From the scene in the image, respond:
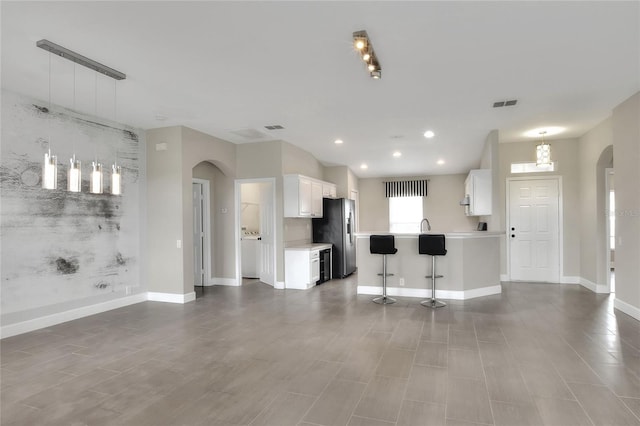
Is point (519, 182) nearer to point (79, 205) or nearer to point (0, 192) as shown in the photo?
point (79, 205)

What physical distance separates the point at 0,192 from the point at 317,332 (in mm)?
4056

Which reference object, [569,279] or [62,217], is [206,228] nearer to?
[62,217]

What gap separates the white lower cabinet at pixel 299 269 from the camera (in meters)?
6.67

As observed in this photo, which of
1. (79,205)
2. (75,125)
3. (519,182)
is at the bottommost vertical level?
(79,205)

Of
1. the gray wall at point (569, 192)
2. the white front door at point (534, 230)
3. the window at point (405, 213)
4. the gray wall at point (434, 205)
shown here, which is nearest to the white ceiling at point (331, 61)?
the gray wall at point (569, 192)

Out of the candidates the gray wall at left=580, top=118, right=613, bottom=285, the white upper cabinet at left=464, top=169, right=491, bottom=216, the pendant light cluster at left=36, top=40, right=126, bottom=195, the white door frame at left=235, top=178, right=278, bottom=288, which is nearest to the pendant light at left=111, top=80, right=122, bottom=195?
the pendant light cluster at left=36, top=40, right=126, bottom=195

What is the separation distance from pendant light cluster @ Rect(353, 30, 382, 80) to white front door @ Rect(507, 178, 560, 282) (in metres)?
5.34

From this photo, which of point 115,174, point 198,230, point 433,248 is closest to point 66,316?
point 115,174

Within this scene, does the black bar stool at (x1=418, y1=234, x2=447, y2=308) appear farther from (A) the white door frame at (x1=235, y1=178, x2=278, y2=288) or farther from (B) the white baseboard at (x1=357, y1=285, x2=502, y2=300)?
(A) the white door frame at (x1=235, y1=178, x2=278, y2=288)

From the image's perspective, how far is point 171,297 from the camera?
19.0 feet

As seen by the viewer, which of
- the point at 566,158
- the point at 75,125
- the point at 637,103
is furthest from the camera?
the point at 566,158

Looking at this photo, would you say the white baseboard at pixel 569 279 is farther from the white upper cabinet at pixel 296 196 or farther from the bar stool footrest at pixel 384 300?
the white upper cabinet at pixel 296 196

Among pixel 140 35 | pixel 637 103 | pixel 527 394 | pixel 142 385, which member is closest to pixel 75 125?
pixel 140 35

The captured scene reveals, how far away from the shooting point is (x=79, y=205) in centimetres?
492
